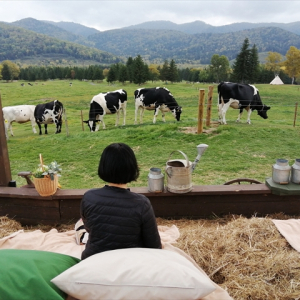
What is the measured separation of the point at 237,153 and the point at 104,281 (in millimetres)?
6915

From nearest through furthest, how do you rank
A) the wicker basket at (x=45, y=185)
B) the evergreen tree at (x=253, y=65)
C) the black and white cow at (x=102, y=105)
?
the wicker basket at (x=45, y=185) → the black and white cow at (x=102, y=105) → the evergreen tree at (x=253, y=65)

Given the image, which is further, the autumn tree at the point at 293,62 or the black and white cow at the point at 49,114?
the autumn tree at the point at 293,62

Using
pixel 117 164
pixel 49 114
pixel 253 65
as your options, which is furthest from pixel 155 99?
pixel 253 65

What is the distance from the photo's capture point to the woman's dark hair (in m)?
2.24

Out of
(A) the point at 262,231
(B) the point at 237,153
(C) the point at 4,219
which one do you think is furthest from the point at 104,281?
(B) the point at 237,153

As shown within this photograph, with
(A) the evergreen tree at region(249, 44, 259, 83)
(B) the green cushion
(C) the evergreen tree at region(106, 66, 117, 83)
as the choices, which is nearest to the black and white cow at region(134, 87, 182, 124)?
(B) the green cushion

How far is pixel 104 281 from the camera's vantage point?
5.73ft

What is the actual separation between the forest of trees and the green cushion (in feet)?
151

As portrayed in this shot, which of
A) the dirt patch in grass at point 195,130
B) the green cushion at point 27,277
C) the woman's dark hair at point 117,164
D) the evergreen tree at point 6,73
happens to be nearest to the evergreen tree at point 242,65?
the dirt patch in grass at point 195,130

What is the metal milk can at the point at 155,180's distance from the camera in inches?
157

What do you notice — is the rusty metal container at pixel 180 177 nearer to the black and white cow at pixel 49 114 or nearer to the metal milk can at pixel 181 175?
the metal milk can at pixel 181 175

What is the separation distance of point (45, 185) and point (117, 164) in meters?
2.14

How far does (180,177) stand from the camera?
3.91 m

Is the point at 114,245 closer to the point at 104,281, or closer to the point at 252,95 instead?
the point at 104,281
